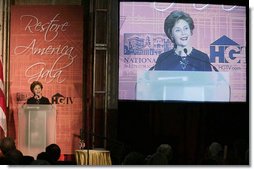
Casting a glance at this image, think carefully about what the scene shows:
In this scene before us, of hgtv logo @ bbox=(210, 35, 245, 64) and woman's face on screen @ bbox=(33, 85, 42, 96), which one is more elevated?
hgtv logo @ bbox=(210, 35, 245, 64)

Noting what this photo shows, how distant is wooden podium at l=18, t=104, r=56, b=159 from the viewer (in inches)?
141

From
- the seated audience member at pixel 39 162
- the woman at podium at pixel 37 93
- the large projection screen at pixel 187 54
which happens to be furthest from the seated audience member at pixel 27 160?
the large projection screen at pixel 187 54

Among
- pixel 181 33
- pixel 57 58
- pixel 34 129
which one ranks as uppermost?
A: pixel 181 33

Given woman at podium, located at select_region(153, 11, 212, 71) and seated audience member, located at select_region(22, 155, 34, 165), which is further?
woman at podium, located at select_region(153, 11, 212, 71)

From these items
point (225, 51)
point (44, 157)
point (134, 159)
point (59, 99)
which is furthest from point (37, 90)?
point (225, 51)

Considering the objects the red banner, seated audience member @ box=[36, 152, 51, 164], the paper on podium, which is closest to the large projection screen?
the paper on podium

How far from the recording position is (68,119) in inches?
143

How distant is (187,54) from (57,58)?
903mm

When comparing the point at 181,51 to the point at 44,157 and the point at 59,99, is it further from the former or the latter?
the point at 44,157

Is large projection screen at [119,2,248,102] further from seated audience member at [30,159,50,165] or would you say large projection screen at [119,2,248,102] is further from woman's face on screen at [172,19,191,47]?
seated audience member at [30,159,50,165]

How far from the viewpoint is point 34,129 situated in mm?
3586

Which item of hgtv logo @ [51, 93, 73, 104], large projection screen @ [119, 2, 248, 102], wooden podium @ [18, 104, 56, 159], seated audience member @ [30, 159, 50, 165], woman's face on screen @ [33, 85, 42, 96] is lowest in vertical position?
seated audience member @ [30, 159, 50, 165]

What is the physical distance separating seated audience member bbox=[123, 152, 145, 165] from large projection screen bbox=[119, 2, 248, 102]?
38 centimetres

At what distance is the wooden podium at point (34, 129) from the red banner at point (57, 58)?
62 mm
